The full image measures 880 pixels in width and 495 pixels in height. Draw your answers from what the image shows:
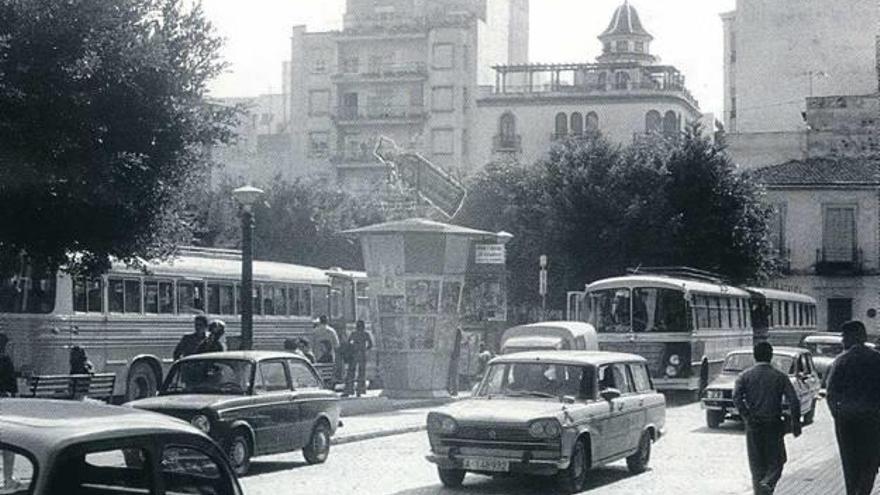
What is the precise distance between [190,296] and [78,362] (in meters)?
5.91

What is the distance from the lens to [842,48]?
73.1 meters

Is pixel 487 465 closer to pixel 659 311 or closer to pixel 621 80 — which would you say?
pixel 659 311

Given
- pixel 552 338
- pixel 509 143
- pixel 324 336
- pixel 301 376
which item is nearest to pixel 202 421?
pixel 301 376

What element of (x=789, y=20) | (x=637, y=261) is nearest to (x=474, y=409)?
(x=637, y=261)

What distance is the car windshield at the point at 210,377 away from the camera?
16234 mm

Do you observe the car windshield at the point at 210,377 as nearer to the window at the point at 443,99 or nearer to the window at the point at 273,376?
the window at the point at 273,376

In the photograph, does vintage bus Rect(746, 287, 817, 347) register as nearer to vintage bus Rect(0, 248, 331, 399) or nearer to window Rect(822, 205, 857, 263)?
window Rect(822, 205, 857, 263)

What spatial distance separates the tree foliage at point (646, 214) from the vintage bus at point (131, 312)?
1989cm

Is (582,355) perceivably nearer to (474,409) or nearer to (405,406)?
(474,409)

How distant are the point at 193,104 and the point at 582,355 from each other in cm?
1024

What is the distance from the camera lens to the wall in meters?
71.9

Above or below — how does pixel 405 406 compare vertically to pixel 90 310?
below

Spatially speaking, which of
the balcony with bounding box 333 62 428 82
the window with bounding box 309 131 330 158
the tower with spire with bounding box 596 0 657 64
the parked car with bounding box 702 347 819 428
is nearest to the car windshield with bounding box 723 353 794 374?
the parked car with bounding box 702 347 819 428

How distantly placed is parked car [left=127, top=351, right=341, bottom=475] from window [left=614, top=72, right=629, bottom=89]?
68.4 metres
